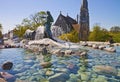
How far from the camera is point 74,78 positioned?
29.0 feet

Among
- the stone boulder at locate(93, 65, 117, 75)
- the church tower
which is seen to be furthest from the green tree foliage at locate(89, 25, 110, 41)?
the stone boulder at locate(93, 65, 117, 75)

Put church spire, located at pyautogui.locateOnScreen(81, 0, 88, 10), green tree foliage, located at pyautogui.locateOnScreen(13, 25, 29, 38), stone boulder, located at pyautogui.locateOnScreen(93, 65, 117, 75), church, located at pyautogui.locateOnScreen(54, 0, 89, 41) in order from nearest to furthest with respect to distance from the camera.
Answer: stone boulder, located at pyautogui.locateOnScreen(93, 65, 117, 75), green tree foliage, located at pyautogui.locateOnScreen(13, 25, 29, 38), church, located at pyautogui.locateOnScreen(54, 0, 89, 41), church spire, located at pyautogui.locateOnScreen(81, 0, 88, 10)

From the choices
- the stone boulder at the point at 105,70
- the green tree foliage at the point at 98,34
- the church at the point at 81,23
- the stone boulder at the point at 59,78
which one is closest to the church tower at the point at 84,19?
the church at the point at 81,23

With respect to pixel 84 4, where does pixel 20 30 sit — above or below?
below

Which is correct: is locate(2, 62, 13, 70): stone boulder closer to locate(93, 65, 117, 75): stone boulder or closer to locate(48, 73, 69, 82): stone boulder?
locate(48, 73, 69, 82): stone boulder

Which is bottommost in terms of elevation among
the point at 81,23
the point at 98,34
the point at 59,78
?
Answer: the point at 59,78

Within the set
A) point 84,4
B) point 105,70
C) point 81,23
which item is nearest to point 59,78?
point 105,70

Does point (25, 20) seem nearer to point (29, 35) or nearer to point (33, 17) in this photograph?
point (33, 17)

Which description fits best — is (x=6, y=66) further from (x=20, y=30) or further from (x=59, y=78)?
(x=20, y=30)

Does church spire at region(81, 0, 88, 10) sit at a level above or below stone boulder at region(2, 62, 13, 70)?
above

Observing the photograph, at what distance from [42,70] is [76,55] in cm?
594

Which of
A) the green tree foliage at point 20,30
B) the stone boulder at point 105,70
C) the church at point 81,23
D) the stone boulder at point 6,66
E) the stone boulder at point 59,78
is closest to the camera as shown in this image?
the stone boulder at point 59,78

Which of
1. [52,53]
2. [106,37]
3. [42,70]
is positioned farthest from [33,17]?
[42,70]

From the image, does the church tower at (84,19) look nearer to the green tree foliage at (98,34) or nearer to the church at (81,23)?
the church at (81,23)
